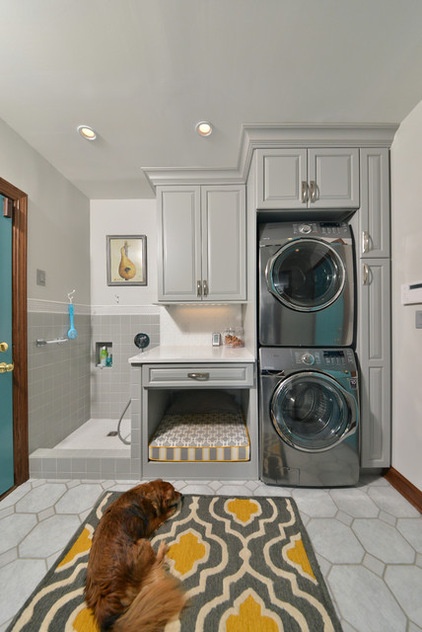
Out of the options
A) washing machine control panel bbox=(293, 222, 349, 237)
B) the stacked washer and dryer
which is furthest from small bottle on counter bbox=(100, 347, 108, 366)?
washing machine control panel bbox=(293, 222, 349, 237)

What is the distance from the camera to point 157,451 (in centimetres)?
168

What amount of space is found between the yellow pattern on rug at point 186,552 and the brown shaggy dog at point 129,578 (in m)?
0.05

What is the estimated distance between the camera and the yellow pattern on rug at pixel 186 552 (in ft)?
3.54

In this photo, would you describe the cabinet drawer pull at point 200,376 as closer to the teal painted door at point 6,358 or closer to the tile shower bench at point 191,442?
the tile shower bench at point 191,442

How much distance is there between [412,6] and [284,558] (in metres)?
2.51

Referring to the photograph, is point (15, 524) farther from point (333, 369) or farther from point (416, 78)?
point (416, 78)

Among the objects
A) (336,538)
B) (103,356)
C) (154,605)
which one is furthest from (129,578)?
(103,356)

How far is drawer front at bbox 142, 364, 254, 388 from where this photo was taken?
1652mm

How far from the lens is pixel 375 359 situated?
1.65 m

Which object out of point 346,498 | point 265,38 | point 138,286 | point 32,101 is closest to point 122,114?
point 32,101

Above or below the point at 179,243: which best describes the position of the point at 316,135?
above

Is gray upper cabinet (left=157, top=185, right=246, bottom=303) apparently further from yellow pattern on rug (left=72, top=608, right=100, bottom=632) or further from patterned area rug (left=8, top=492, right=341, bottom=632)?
yellow pattern on rug (left=72, top=608, right=100, bottom=632)

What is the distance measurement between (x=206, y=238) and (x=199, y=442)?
1.68 metres

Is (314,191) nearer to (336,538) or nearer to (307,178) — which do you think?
(307,178)
